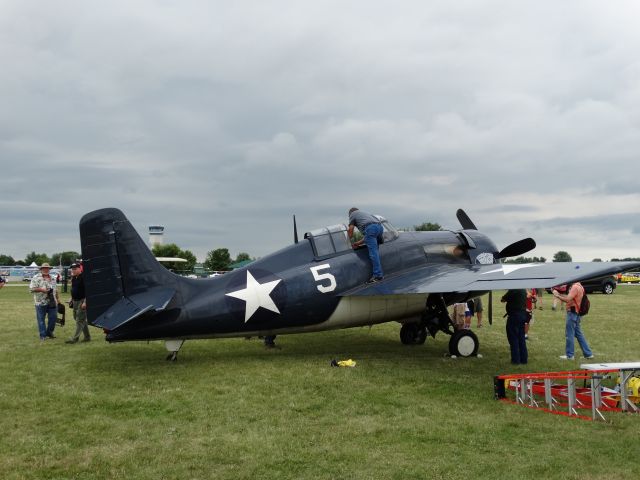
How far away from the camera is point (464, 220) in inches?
502

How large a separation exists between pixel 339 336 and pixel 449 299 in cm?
315

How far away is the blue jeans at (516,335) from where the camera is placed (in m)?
8.49

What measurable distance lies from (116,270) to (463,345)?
6.11 meters

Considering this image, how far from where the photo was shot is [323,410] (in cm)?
588

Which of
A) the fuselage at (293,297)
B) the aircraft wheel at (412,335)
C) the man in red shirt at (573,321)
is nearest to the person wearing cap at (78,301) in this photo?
the fuselage at (293,297)

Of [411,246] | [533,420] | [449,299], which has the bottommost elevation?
[533,420]

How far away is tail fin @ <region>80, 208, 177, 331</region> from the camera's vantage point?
25.9 ft

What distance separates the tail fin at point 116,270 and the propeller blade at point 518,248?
6.79 meters

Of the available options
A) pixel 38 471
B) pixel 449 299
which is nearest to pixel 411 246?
pixel 449 299

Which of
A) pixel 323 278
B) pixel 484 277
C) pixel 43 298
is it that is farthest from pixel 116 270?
pixel 484 277

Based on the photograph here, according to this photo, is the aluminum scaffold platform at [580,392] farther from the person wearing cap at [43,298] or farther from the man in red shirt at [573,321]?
the person wearing cap at [43,298]

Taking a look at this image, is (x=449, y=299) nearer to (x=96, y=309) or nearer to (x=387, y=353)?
(x=387, y=353)

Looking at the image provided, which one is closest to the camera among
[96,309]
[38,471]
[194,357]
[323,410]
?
[38,471]

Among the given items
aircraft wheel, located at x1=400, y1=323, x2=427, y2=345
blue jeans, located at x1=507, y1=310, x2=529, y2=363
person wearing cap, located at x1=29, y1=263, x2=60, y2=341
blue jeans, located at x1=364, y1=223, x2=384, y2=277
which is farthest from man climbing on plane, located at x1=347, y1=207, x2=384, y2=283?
person wearing cap, located at x1=29, y1=263, x2=60, y2=341
